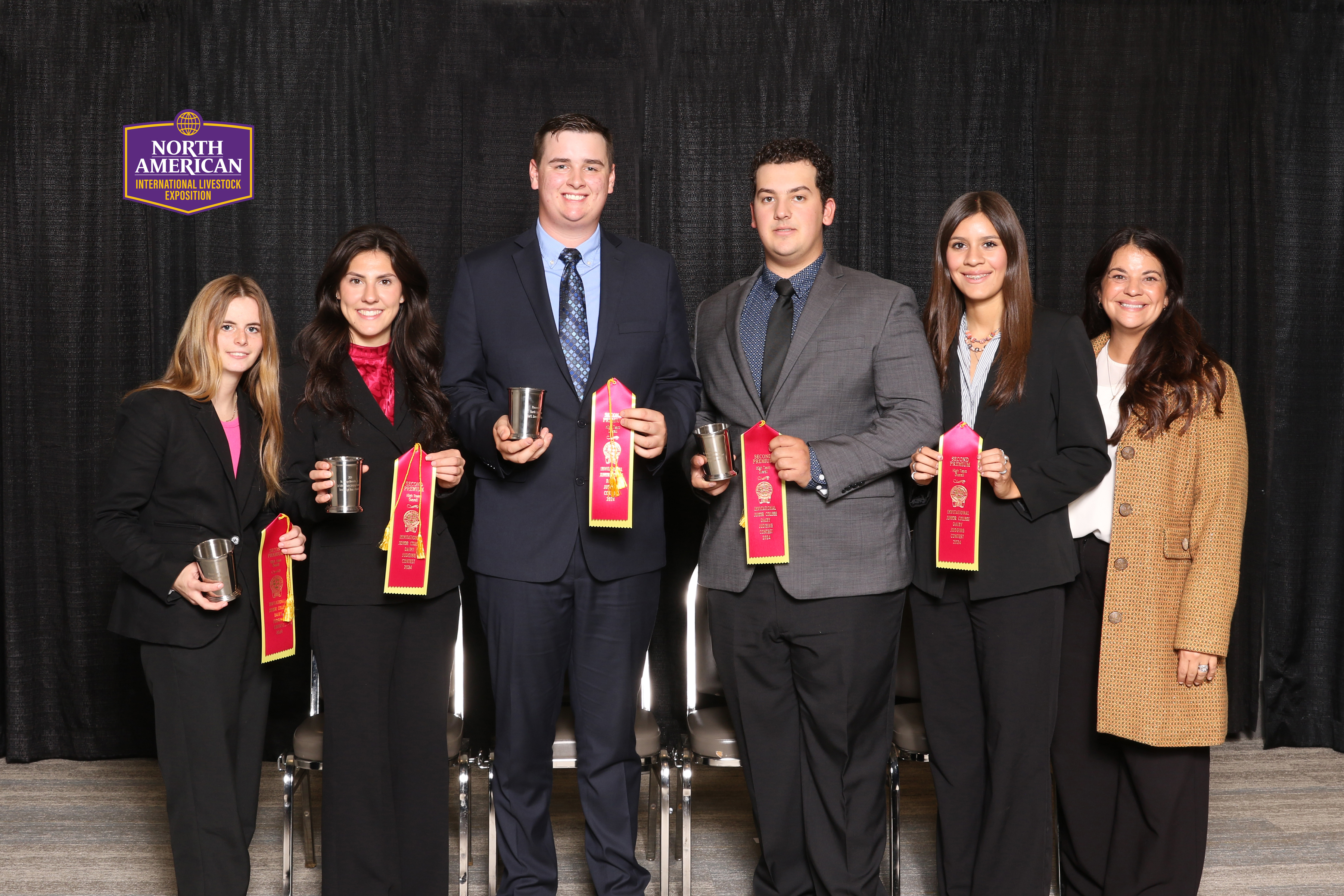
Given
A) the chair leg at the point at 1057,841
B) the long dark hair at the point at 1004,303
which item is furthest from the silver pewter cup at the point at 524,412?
the chair leg at the point at 1057,841

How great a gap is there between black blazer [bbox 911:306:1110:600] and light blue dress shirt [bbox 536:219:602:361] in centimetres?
89

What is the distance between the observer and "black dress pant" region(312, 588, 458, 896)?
2.39 m

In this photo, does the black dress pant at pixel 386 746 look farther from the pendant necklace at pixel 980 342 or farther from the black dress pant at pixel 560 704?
the pendant necklace at pixel 980 342

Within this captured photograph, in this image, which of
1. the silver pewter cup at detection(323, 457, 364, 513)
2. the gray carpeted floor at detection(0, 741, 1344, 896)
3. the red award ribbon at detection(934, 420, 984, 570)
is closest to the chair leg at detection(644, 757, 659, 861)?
the gray carpeted floor at detection(0, 741, 1344, 896)

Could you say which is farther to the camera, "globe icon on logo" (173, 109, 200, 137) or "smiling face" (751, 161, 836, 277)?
"globe icon on logo" (173, 109, 200, 137)

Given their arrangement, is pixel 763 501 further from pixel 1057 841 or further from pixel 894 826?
pixel 1057 841

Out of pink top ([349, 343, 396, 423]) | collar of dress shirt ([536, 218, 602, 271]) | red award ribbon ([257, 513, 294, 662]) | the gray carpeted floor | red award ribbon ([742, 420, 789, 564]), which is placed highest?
collar of dress shirt ([536, 218, 602, 271])

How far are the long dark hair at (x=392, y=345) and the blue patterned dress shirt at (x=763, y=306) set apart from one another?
76 cm

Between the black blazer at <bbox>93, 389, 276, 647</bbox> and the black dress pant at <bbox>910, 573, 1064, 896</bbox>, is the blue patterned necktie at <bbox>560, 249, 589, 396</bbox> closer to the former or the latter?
the black blazer at <bbox>93, 389, 276, 647</bbox>

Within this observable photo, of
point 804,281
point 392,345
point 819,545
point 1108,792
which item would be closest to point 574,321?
point 392,345

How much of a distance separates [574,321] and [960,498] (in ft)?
3.29

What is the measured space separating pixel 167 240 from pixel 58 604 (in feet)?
4.51

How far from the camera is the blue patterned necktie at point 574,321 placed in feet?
8.17

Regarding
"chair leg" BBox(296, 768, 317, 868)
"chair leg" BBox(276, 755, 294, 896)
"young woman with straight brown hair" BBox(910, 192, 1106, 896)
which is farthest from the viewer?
"chair leg" BBox(296, 768, 317, 868)
